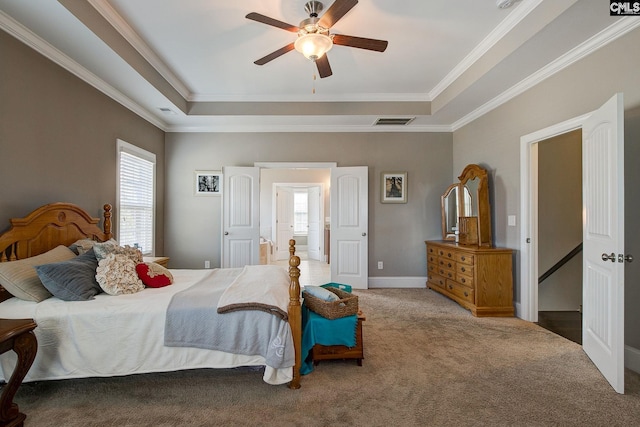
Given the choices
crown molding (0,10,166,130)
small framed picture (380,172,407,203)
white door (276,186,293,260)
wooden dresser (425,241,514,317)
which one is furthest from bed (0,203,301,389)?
white door (276,186,293,260)

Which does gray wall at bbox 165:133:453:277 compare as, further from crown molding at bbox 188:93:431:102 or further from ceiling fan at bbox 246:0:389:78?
ceiling fan at bbox 246:0:389:78

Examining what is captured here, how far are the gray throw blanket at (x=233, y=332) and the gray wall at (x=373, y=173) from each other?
316 cm

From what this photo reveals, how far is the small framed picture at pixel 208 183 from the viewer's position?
511cm

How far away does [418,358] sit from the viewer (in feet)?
8.59

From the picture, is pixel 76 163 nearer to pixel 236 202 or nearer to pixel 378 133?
pixel 236 202

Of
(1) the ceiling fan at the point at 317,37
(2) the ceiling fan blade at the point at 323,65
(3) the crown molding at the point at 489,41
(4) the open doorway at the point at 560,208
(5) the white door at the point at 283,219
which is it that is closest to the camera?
(1) the ceiling fan at the point at 317,37

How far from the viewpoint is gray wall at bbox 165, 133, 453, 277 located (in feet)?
16.8

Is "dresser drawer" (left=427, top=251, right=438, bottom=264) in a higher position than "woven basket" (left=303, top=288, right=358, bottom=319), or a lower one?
higher

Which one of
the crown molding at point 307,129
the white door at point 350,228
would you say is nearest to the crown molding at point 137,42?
the crown molding at point 307,129

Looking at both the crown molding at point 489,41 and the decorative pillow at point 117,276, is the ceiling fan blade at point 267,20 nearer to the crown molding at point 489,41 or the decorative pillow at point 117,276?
the crown molding at point 489,41

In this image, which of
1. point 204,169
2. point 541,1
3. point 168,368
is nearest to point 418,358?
point 168,368

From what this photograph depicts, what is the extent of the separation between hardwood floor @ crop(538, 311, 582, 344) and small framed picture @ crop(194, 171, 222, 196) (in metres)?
4.78

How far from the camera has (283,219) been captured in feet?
29.0

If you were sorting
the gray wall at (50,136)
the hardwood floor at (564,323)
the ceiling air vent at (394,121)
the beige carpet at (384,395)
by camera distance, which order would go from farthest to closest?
1. the ceiling air vent at (394,121)
2. the hardwood floor at (564,323)
3. the gray wall at (50,136)
4. the beige carpet at (384,395)
